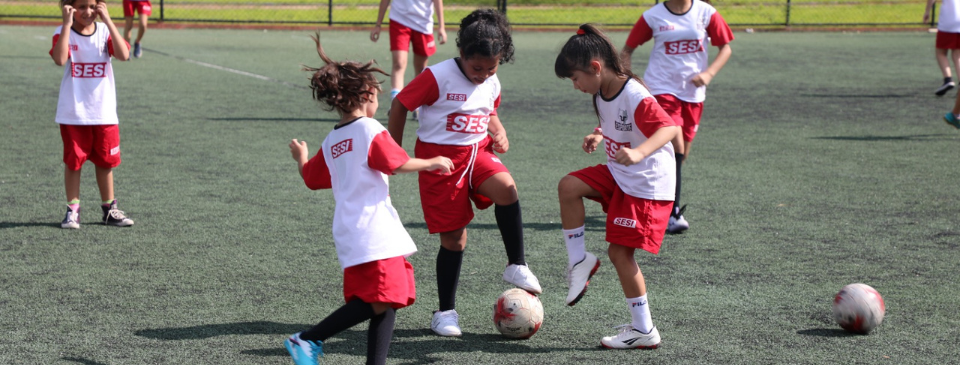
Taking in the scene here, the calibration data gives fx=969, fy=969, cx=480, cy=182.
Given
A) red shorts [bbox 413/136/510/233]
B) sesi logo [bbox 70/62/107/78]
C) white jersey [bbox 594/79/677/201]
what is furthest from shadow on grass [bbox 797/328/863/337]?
sesi logo [bbox 70/62/107/78]

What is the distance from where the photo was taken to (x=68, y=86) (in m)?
6.08

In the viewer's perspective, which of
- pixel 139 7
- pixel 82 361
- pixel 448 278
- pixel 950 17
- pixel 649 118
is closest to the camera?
pixel 82 361

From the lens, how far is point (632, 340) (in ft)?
13.5

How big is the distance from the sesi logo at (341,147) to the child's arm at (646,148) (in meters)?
1.08

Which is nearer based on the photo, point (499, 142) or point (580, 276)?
point (580, 276)

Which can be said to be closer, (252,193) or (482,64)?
(482,64)

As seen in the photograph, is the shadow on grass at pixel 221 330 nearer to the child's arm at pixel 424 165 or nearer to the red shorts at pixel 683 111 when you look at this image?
the child's arm at pixel 424 165

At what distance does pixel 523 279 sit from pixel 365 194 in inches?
47.3

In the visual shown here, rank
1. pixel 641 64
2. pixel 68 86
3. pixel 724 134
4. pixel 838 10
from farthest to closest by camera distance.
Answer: pixel 838 10
pixel 641 64
pixel 724 134
pixel 68 86

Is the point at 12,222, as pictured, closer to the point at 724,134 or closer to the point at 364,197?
the point at 364,197

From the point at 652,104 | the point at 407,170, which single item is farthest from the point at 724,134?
the point at 407,170

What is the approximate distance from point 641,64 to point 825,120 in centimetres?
602

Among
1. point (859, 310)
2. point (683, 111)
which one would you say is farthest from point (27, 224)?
point (859, 310)

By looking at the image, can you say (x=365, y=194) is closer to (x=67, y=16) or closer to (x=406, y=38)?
(x=67, y=16)
